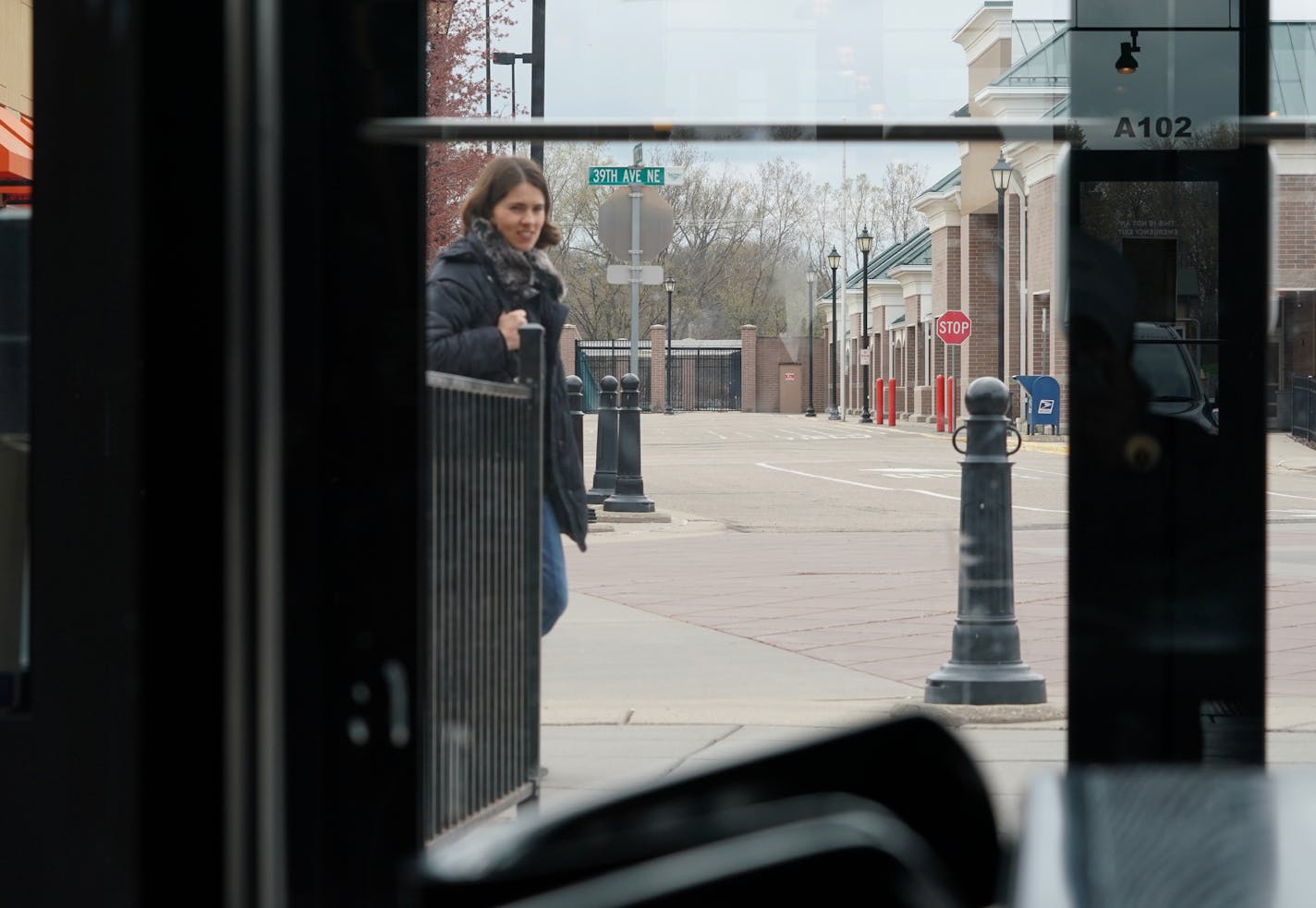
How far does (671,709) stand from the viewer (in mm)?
2494

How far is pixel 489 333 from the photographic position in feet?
7.64

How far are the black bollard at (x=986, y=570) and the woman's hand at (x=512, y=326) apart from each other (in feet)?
2.30

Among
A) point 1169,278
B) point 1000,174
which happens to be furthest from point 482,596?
Answer: point 1169,278

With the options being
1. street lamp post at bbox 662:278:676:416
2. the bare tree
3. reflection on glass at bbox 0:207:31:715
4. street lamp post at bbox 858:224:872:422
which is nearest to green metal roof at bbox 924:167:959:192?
the bare tree

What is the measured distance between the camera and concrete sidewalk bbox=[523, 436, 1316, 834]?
2.36 meters

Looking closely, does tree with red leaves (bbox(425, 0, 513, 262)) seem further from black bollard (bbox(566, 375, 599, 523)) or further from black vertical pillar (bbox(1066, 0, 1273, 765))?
Answer: black vertical pillar (bbox(1066, 0, 1273, 765))

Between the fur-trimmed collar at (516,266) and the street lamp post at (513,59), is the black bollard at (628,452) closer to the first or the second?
the fur-trimmed collar at (516,266)

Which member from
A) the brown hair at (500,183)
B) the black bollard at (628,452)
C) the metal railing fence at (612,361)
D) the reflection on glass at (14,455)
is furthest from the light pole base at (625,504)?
the reflection on glass at (14,455)

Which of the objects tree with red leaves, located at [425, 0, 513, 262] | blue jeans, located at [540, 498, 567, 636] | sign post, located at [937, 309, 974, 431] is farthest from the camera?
blue jeans, located at [540, 498, 567, 636]

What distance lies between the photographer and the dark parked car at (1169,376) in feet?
7.18

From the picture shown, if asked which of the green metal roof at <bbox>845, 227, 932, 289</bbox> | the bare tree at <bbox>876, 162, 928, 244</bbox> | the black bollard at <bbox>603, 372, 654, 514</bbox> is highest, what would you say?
the bare tree at <bbox>876, 162, 928, 244</bbox>

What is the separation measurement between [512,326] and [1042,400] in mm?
817

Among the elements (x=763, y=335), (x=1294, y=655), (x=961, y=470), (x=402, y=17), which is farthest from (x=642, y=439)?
(x=1294, y=655)

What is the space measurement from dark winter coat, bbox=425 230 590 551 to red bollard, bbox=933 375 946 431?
1.88 feet
